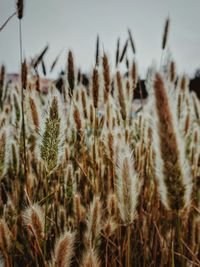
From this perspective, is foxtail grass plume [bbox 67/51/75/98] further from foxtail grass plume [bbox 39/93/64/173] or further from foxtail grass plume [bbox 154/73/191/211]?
foxtail grass plume [bbox 154/73/191/211]

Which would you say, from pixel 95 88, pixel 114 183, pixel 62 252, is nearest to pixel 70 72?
pixel 95 88

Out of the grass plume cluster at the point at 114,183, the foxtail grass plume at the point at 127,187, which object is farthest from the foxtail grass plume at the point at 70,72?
the foxtail grass plume at the point at 127,187

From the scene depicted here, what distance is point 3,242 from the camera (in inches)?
42.9

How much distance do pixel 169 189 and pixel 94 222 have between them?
47 centimetres

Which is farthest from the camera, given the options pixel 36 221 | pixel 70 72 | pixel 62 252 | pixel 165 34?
pixel 165 34

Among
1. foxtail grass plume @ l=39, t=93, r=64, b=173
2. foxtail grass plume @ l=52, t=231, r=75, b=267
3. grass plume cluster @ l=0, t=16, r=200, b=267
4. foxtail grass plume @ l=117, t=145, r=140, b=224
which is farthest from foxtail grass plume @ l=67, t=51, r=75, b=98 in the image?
foxtail grass plume @ l=52, t=231, r=75, b=267

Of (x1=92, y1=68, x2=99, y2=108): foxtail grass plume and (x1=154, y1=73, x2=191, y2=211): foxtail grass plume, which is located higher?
(x1=92, y1=68, x2=99, y2=108): foxtail grass plume

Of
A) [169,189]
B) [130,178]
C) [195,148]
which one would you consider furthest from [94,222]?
[195,148]

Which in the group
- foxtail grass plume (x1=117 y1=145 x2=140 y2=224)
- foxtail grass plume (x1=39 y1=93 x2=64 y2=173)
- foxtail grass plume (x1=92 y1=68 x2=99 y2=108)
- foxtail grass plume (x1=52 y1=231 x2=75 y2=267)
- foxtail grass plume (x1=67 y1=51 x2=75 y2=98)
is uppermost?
foxtail grass plume (x1=67 y1=51 x2=75 y2=98)

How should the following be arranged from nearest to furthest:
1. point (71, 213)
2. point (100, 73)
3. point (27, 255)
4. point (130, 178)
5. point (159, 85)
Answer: point (159, 85)
point (130, 178)
point (27, 255)
point (100, 73)
point (71, 213)

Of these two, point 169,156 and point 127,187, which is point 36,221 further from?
point 169,156

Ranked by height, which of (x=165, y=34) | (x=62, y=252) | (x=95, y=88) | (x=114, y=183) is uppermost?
(x=165, y=34)

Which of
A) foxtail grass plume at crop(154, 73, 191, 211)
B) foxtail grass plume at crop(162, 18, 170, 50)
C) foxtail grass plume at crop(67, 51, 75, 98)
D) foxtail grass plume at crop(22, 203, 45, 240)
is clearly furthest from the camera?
foxtail grass plume at crop(162, 18, 170, 50)

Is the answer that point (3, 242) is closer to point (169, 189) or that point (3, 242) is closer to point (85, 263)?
point (85, 263)
